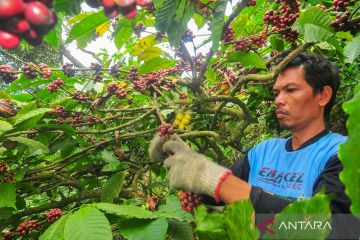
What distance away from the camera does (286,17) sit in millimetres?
1391

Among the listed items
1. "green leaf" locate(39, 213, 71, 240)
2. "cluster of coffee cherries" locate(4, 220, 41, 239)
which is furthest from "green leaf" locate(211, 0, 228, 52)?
"cluster of coffee cherries" locate(4, 220, 41, 239)

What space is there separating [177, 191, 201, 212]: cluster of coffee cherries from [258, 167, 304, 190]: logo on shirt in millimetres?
365

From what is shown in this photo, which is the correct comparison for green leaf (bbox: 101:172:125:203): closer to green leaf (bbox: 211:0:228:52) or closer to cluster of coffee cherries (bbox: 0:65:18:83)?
cluster of coffee cherries (bbox: 0:65:18:83)

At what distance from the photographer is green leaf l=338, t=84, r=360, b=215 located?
1.25ft

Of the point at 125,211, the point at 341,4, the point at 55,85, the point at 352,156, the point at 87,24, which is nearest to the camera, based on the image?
the point at 352,156

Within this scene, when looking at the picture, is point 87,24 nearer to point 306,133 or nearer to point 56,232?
point 56,232

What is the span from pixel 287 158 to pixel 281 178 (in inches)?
4.8

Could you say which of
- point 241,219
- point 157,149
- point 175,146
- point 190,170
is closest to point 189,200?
point 190,170

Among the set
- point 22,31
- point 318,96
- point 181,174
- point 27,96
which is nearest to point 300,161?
point 318,96

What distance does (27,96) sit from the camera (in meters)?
2.02

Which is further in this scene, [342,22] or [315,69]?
[315,69]

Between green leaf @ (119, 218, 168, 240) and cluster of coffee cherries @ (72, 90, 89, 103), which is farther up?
cluster of coffee cherries @ (72, 90, 89, 103)

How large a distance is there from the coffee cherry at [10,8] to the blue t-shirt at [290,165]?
1.30 metres

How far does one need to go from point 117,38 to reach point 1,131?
0.57 m
